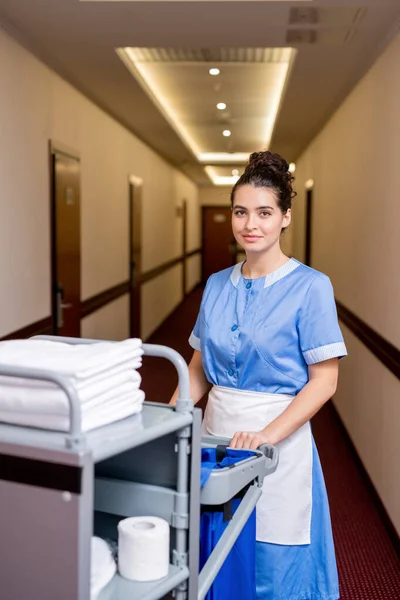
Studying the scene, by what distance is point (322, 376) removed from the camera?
1925 mm

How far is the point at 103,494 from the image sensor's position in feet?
4.97

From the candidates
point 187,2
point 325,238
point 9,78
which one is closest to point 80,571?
point 187,2

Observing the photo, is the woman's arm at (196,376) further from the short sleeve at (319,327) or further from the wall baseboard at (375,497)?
the wall baseboard at (375,497)

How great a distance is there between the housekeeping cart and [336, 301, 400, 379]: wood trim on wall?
7.34 ft

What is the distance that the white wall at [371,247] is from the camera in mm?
3859

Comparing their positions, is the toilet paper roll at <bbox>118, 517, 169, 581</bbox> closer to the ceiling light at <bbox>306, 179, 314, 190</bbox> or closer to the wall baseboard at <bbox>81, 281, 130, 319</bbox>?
the wall baseboard at <bbox>81, 281, 130, 319</bbox>

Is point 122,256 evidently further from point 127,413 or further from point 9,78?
point 127,413

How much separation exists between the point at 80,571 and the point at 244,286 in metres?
1.07

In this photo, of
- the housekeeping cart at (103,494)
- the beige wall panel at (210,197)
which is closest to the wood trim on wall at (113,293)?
the housekeeping cart at (103,494)

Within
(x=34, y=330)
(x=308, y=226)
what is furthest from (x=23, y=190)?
(x=308, y=226)

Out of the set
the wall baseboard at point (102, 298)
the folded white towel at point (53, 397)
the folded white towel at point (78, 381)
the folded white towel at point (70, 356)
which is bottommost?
the wall baseboard at point (102, 298)

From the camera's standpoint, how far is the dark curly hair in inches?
77.0

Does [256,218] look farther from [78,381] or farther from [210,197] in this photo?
[210,197]

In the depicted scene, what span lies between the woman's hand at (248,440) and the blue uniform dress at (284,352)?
0.19 meters
